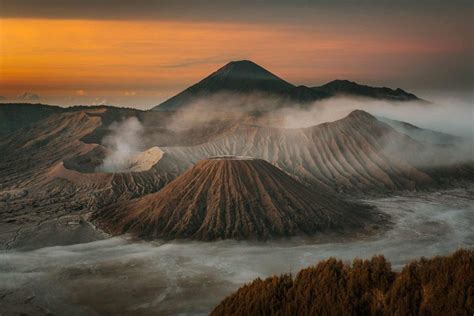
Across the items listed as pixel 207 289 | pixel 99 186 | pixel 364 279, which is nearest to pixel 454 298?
pixel 364 279

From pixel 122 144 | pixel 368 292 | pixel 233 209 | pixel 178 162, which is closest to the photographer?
pixel 368 292

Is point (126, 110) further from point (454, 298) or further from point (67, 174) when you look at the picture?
point (454, 298)

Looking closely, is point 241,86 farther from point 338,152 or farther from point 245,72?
point 338,152

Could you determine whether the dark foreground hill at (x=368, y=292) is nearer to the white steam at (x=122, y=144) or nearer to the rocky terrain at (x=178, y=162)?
the rocky terrain at (x=178, y=162)

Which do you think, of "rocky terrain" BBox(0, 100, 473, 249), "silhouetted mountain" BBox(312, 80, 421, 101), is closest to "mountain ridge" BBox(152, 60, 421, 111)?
"silhouetted mountain" BBox(312, 80, 421, 101)

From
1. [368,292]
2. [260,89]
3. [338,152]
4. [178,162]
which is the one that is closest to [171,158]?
[178,162]

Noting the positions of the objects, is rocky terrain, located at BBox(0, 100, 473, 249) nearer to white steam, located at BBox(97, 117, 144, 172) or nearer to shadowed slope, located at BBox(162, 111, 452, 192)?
shadowed slope, located at BBox(162, 111, 452, 192)
